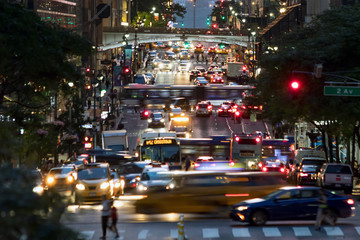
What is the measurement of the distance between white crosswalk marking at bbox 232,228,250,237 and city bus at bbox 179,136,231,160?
29063 mm

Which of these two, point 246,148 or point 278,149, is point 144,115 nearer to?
point 278,149

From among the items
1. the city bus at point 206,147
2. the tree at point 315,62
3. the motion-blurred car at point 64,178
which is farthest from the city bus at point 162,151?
the city bus at point 206,147

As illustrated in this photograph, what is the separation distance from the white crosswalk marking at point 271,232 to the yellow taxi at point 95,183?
10.4 meters

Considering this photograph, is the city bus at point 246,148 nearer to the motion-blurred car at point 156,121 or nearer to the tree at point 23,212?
the motion-blurred car at point 156,121

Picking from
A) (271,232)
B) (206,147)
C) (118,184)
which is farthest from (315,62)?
(271,232)

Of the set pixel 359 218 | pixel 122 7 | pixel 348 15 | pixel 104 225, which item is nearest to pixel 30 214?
pixel 104 225

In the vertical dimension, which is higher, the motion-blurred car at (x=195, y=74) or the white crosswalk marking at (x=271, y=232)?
the motion-blurred car at (x=195, y=74)

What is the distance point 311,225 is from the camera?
2608 cm

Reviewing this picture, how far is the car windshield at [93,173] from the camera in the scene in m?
34.8

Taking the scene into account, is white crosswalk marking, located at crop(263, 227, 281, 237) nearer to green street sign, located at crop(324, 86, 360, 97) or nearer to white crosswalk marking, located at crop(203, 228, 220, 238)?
white crosswalk marking, located at crop(203, 228, 220, 238)

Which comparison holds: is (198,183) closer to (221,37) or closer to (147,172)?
(147,172)

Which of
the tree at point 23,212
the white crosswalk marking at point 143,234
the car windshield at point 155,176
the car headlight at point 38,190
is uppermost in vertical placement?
the tree at point 23,212

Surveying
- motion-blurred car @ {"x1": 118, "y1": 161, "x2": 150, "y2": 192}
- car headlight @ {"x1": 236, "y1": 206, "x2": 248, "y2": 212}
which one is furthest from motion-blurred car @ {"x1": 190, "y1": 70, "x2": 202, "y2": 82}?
car headlight @ {"x1": 236, "y1": 206, "x2": 248, "y2": 212}

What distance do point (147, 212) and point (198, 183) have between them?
7.40 feet
